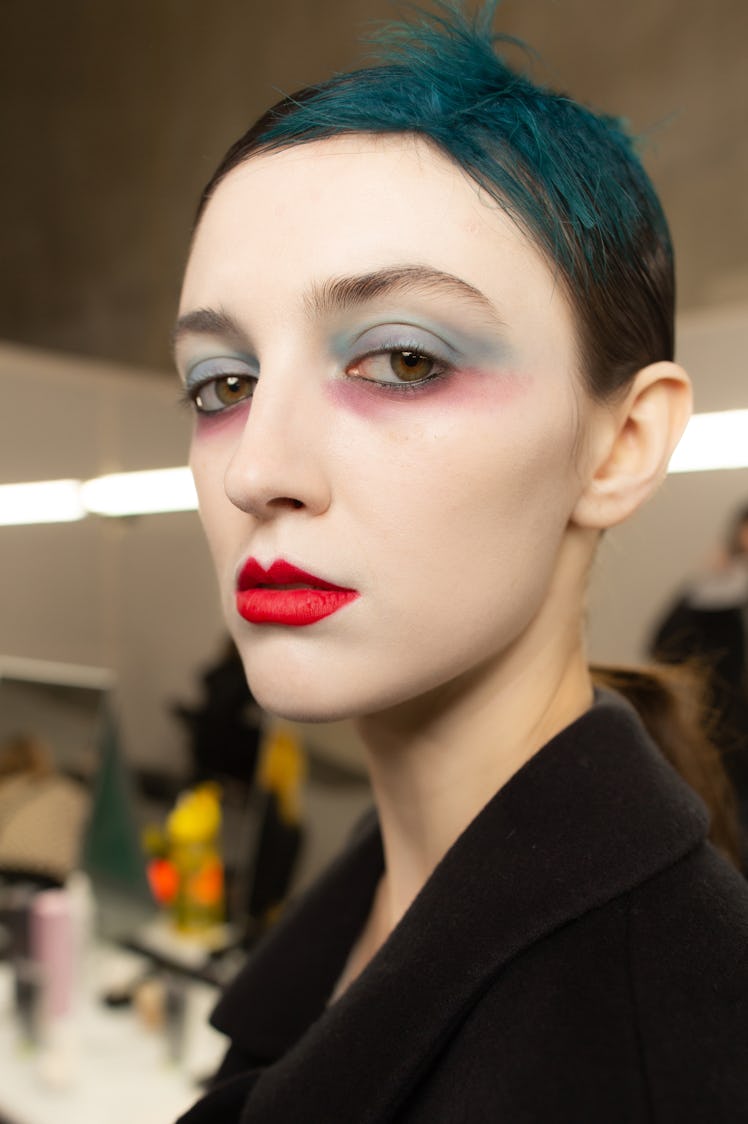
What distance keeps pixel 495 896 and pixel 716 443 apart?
0.74m

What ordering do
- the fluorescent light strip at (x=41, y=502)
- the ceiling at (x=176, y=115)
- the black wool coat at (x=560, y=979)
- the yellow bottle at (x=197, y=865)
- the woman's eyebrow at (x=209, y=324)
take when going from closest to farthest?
the black wool coat at (x=560, y=979)
the woman's eyebrow at (x=209, y=324)
the ceiling at (x=176, y=115)
the yellow bottle at (x=197, y=865)
the fluorescent light strip at (x=41, y=502)

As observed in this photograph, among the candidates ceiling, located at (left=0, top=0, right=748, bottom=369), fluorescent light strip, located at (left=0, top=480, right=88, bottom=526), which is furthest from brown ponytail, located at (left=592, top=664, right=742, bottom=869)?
fluorescent light strip, located at (left=0, top=480, right=88, bottom=526)

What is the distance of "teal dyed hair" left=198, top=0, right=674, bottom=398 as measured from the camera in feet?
1.61

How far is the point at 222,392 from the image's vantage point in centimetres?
56

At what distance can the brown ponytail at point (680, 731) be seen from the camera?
69cm

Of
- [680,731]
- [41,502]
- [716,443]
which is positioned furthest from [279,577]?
[41,502]

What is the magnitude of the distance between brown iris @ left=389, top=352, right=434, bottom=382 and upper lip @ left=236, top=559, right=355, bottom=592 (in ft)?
0.36

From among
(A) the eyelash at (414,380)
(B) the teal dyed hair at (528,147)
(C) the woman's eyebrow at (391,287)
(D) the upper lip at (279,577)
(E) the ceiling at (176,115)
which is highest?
(E) the ceiling at (176,115)

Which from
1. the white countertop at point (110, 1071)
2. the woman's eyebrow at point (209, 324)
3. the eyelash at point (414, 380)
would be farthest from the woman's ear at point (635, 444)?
the white countertop at point (110, 1071)

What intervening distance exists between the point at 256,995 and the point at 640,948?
0.34 m

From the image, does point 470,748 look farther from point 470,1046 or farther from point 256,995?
point 256,995

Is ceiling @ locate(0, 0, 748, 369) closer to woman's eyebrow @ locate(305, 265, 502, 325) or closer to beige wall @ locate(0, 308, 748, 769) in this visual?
beige wall @ locate(0, 308, 748, 769)

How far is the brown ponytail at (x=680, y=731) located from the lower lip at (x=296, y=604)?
0.95 feet

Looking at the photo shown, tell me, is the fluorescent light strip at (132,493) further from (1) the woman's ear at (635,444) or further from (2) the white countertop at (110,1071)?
(1) the woman's ear at (635,444)
